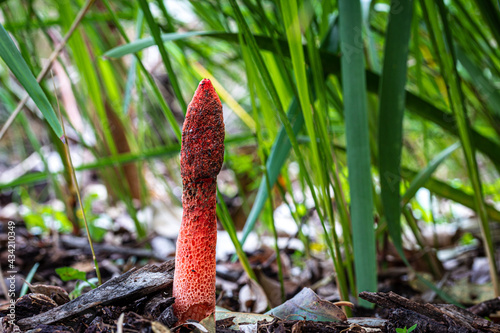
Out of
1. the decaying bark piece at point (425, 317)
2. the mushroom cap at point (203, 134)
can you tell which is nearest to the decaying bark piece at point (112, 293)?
the mushroom cap at point (203, 134)

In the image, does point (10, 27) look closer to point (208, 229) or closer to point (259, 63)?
point (259, 63)

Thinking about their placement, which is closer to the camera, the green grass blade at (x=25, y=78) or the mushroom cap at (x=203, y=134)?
the green grass blade at (x=25, y=78)

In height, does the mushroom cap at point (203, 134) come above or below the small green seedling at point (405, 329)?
above

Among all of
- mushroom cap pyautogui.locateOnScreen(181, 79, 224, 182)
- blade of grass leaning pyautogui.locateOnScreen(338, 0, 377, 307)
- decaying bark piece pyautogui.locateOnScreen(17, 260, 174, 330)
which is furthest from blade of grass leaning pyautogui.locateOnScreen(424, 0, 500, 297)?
decaying bark piece pyautogui.locateOnScreen(17, 260, 174, 330)

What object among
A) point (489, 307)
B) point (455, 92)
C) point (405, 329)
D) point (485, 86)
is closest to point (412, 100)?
point (455, 92)

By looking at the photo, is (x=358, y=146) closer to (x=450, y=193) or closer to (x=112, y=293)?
(x=450, y=193)

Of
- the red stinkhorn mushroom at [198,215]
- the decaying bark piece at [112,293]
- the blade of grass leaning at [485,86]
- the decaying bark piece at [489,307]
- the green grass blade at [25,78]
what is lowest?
the decaying bark piece at [489,307]

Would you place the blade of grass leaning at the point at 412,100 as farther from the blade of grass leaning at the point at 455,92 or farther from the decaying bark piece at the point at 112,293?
the decaying bark piece at the point at 112,293
